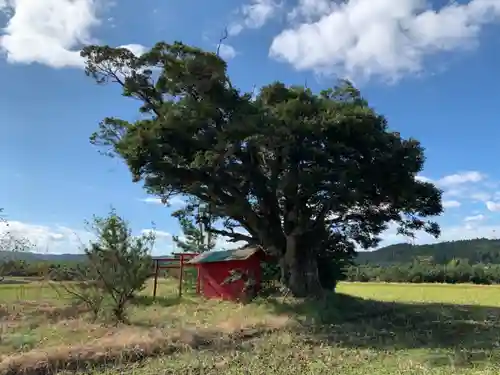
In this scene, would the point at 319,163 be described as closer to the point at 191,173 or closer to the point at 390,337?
the point at 191,173

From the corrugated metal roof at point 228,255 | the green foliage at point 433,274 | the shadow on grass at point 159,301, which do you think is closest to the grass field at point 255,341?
the shadow on grass at point 159,301

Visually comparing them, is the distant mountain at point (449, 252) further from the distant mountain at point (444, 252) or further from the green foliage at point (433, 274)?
the green foliage at point (433, 274)

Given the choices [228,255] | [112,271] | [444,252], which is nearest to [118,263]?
[112,271]

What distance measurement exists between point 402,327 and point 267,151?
28.5ft

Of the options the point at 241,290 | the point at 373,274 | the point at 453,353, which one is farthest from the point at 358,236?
the point at 373,274

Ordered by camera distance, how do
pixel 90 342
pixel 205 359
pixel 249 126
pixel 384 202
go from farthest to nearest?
pixel 384 202
pixel 249 126
pixel 90 342
pixel 205 359

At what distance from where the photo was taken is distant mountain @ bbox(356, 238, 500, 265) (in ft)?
362

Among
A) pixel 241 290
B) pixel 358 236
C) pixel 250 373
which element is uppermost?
pixel 358 236

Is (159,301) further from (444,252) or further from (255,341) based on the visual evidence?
(444,252)

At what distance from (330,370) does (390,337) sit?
5333mm

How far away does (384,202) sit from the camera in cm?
2222

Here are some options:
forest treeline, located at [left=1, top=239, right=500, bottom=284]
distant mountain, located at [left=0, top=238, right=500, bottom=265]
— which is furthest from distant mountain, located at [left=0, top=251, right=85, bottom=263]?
distant mountain, located at [left=0, top=238, right=500, bottom=265]

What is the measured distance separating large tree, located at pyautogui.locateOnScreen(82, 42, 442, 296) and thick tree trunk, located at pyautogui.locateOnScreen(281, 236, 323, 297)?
0.14 feet

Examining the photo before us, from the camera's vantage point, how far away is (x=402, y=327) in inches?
653
